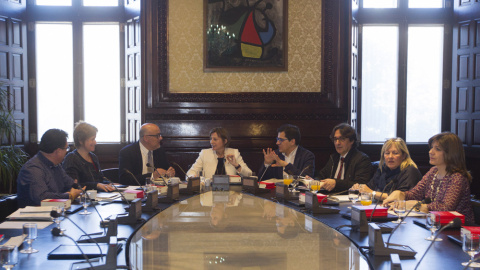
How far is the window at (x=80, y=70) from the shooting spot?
6.99 meters

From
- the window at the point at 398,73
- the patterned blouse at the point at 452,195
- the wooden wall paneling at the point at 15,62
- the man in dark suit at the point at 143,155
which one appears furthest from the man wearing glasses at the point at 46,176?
the window at the point at 398,73

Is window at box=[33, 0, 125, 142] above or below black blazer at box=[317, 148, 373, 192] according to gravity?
above

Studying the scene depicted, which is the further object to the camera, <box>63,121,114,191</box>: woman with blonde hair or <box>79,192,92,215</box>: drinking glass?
<box>63,121,114,191</box>: woman with blonde hair

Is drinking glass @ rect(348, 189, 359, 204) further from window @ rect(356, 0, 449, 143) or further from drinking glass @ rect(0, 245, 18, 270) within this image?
window @ rect(356, 0, 449, 143)

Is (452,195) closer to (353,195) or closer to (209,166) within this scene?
(353,195)

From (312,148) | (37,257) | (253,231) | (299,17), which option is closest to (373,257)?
(253,231)

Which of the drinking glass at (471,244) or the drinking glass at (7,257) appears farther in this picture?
the drinking glass at (471,244)

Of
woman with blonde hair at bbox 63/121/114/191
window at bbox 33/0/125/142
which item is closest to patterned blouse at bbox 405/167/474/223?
woman with blonde hair at bbox 63/121/114/191

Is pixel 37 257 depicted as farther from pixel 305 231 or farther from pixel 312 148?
pixel 312 148

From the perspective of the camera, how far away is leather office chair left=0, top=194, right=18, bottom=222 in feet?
11.0

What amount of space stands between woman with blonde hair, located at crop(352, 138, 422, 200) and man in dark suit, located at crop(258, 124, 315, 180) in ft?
3.38

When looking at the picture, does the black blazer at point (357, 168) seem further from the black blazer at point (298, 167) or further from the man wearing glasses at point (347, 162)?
the black blazer at point (298, 167)

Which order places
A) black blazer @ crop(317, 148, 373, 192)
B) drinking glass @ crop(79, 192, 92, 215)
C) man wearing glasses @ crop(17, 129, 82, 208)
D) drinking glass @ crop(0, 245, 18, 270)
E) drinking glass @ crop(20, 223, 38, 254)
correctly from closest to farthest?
drinking glass @ crop(0, 245, 18, 270)
drinking glass @ crop(20, 223, 38, 254)
drinking glass @ crop(79, 192, 92, 215)
man wearing glasses @ crop(17, 129, 82, 208)
black blazer @ crop(317, 148, 373, 192)

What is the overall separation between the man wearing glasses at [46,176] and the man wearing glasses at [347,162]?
7.79 feet
